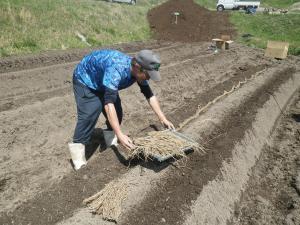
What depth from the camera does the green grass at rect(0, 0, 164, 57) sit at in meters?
13.1

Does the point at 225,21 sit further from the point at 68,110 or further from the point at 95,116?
the point at 95,116

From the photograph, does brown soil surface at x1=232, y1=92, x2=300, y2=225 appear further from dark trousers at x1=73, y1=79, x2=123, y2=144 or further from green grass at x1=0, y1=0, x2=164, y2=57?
green grass at x1=0, y1=0, x2=164, y2=57

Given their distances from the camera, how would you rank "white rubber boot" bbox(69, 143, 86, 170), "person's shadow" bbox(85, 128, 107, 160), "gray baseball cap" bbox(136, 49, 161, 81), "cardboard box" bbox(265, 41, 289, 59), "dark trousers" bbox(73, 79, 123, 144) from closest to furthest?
"gray baseball cap" bbox(136, 49, 161, 81)
"dark trousers" bbox(73, 79, 123, 144)
"white rubber boot" bbox(69, 143, 86, 170)
"person's shadow" bbox(85, 128, 107, 160)
"cardboard box" bbox(265, 41, 289, 59)

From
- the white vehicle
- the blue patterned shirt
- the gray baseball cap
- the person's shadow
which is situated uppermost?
the gray baseball cap

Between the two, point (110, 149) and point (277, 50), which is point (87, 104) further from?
point (277, 50)

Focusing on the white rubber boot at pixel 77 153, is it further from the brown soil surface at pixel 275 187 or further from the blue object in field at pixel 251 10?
the blue object in field at pixel 251 10

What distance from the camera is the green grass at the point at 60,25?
1311 cm

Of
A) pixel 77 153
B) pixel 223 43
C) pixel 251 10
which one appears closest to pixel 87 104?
pixel 77 153

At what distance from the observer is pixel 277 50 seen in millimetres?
15352

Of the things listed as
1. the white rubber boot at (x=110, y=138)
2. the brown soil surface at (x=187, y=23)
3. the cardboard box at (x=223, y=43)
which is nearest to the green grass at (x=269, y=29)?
the brown soil surface at (x=187, y=23)

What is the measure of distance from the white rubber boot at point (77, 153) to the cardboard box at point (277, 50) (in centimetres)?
1245

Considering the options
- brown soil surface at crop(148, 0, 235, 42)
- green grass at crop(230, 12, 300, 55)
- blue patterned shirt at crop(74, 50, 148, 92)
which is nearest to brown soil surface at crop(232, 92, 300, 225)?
blue patterned shirt at crop(74, 50, 148, 92)

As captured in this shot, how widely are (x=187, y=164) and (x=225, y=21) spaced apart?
22.3 m

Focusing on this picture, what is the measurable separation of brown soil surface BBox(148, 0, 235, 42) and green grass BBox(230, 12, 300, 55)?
3.33ft
